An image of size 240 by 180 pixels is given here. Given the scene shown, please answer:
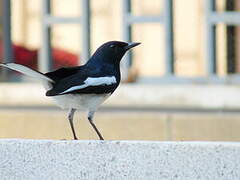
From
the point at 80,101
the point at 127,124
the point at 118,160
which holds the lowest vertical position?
the point at 127,124

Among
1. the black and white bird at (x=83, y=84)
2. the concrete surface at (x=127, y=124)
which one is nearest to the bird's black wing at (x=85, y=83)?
the black and white bird at (x=83, y=84)

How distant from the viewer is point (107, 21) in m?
9.64

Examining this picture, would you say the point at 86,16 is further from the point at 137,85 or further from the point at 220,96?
the point at 220,96

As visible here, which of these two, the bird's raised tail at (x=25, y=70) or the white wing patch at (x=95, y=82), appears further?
the white wing patch at (x=95, y=82)

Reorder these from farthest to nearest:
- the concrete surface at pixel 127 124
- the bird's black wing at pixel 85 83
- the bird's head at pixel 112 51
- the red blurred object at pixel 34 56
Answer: the red blurred object at pixel 34 56 < the concrete surface at pixel 127 124 < the bird's head at pixel 112 51 < the bird's black wing at pixel 85 83

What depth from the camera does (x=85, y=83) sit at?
18.9 feet

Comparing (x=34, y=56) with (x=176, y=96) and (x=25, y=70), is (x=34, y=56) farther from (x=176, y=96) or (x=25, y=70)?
(x=25, y=70)

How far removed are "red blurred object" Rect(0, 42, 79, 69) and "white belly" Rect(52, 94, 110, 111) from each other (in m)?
3.87

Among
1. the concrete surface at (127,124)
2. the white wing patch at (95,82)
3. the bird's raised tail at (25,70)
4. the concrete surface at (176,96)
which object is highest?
the bird's raised tail at (25,70)

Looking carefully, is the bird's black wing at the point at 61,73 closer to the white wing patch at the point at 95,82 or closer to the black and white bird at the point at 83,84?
the black and white bird at the point at 83,84

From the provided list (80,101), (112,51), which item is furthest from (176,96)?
(80,101)

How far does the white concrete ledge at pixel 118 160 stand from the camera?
4770mm

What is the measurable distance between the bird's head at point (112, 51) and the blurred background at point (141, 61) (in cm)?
308

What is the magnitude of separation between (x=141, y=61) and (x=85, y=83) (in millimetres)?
3811
